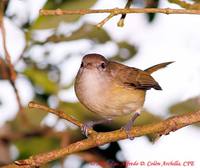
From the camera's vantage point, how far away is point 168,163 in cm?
280

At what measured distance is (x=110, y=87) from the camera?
3711 millimetres

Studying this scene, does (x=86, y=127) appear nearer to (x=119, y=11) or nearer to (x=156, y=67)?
(x=119, y=11)

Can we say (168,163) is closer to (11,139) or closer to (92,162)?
(92,162)

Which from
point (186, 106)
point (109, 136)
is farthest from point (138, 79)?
point (109, 136)

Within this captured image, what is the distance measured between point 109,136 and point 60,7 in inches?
45.4

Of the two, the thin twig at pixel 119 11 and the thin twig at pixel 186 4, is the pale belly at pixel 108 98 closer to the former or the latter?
the thin twig at pixel 186 4

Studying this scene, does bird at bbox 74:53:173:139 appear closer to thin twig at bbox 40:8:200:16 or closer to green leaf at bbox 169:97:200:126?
green leaf at bbox 169:97:200:126

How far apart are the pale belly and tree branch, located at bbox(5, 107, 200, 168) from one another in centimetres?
104

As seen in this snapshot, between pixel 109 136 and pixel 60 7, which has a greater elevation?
pixel 60 7

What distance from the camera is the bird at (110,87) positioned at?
3508 mm

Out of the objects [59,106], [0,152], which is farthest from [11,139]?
[59,106]

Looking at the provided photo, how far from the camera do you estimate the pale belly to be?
349 centimetres

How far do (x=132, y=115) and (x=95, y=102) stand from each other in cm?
26

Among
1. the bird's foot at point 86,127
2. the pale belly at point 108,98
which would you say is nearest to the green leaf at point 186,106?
the pale belly at point 108,98
